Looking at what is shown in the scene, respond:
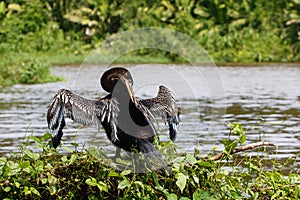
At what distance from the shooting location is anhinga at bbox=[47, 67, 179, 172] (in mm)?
4879

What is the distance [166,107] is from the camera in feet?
17.2

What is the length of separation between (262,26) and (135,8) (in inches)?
151

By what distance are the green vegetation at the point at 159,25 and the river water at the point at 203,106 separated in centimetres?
321

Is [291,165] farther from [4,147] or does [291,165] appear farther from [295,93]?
[295,93]

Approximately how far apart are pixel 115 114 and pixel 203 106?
767 centimetres

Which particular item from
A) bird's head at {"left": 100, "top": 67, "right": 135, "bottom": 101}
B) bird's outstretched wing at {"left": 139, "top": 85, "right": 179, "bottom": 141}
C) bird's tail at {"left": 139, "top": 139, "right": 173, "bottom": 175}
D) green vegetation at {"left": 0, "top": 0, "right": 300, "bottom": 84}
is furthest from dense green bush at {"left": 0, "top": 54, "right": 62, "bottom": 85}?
bird's tail at {"left": 139, "top": 139, "right": 173, "bottom": 175}

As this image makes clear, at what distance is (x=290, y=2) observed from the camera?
2433 cm

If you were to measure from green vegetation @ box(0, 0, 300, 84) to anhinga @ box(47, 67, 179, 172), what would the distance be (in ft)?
57.7

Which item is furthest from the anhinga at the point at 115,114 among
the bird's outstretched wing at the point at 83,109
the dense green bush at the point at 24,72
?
the dense green bush at the point at 24,72

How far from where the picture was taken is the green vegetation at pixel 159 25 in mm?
23047

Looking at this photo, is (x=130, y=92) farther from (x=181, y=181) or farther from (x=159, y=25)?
(x=159, y=25)

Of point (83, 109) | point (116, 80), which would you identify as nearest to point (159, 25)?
point (116, 80)

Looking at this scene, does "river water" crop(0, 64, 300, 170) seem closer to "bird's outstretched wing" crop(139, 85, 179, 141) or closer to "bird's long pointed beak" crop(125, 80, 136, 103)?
"bird's outstretched wing" crop(139, 85, 179, 141)

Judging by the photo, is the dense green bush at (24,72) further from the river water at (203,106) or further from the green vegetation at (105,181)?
the green vegetation at (105,181)
